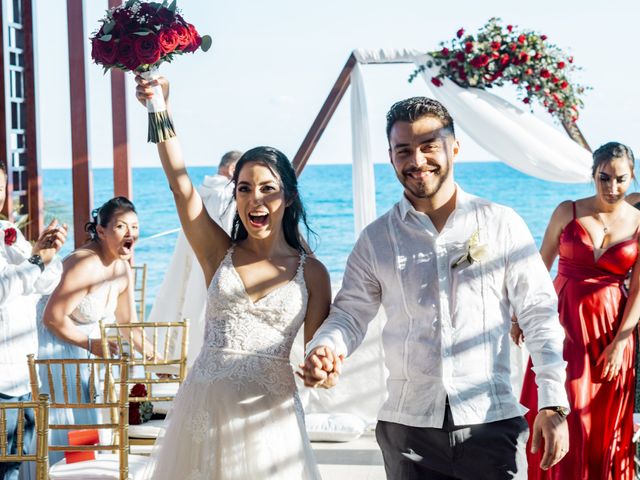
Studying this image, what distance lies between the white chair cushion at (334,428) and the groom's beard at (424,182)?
345cm

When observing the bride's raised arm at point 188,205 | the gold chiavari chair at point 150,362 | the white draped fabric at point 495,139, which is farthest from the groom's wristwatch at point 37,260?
the white draped fabric at point 495,139

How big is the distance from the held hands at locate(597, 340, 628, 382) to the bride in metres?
1.79

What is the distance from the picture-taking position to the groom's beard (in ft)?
7.48

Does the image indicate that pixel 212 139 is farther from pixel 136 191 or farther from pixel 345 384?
A: pixel 345 384

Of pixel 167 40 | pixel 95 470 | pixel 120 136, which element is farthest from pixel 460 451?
pixel 120 136

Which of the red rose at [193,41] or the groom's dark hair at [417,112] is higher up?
the red rose at [193,41]

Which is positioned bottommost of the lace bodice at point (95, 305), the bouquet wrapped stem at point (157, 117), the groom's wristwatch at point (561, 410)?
the groom's wristwatch at point (561, 410)

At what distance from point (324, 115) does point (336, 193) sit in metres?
27.4

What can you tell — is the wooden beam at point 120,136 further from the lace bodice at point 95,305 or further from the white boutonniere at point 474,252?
the white boutonniere at point 474,252

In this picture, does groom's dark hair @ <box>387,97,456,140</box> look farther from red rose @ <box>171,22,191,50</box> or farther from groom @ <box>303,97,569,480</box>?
red rose @ <box>171,22,191,50</box>

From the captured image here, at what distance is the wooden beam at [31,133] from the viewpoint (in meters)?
6.95

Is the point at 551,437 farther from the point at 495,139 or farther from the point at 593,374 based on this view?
the point at 495,139

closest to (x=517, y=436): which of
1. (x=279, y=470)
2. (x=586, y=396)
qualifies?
(x=279, y=470)

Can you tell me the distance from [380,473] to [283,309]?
99.1 inches
